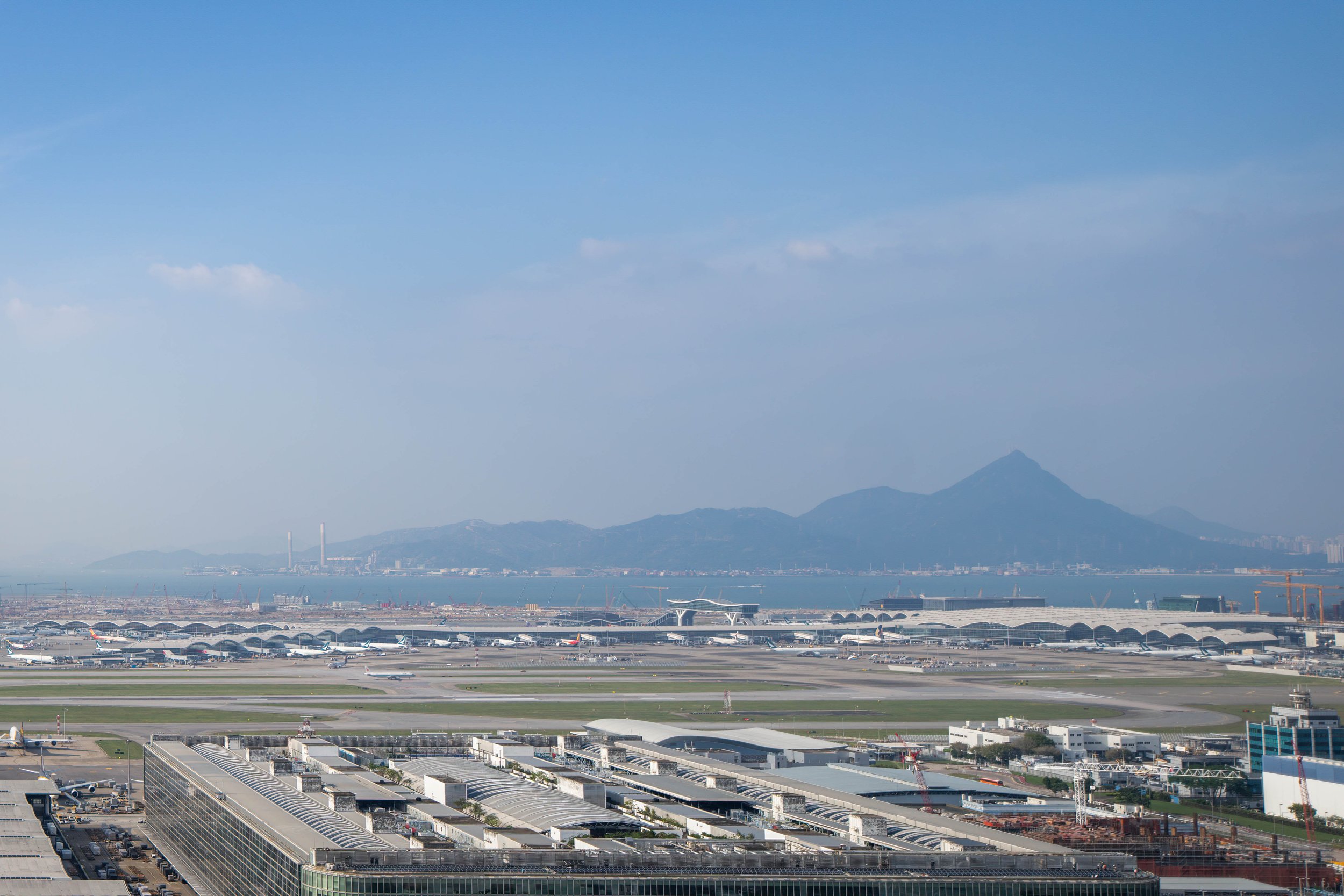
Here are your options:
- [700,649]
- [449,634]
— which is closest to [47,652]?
[449,634]

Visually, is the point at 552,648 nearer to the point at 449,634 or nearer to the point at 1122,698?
the point at 449,634

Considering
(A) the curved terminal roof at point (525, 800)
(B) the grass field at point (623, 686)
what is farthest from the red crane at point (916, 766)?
(B) the grass field at point (623, 686)

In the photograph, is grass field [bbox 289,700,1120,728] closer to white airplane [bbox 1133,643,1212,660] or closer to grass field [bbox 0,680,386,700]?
grass field [bbox 0,680,386,700]

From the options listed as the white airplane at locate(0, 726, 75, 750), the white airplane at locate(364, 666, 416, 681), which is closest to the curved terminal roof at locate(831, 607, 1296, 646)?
the white airplane at locate(364, 666, 416, 681)

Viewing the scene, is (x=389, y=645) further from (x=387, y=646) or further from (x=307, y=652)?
(x=307, y=652)

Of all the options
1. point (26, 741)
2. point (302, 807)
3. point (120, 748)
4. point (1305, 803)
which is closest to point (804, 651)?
point (120, 748)
